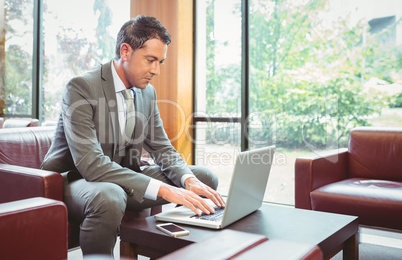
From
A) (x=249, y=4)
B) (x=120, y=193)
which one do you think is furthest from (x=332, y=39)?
(x=120, y=193)

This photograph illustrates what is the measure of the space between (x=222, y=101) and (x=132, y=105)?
2278 mm

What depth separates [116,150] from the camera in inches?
81.4

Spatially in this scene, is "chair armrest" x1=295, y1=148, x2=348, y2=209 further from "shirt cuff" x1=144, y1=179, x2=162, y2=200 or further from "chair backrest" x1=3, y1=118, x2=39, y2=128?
"chair backrest" x1=3, y1=118, x2=39, y2=128

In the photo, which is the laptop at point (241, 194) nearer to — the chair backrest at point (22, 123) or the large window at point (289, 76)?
the large window at point (289, 76)

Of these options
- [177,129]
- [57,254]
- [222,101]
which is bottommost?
[57,254]

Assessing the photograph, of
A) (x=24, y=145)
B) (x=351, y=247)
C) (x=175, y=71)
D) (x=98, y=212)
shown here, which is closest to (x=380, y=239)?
(x=351, y=247)

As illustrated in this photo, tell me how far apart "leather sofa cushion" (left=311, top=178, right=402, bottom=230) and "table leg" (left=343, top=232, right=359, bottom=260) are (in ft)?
2.46

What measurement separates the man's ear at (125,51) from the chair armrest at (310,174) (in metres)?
1.34

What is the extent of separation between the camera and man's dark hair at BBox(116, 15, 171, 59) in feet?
6.68

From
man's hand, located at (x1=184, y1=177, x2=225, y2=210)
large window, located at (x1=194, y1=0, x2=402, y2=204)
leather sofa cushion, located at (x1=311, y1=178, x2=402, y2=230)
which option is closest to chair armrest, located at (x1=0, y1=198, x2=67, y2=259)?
man's hand, located at (x1=184, y1=177, x2=225, y2=210)

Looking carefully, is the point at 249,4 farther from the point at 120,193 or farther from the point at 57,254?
Result: the point at 57,254

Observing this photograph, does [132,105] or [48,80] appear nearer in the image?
[132,105]

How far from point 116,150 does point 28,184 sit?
1.54 feet

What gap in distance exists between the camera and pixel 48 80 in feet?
16.2
